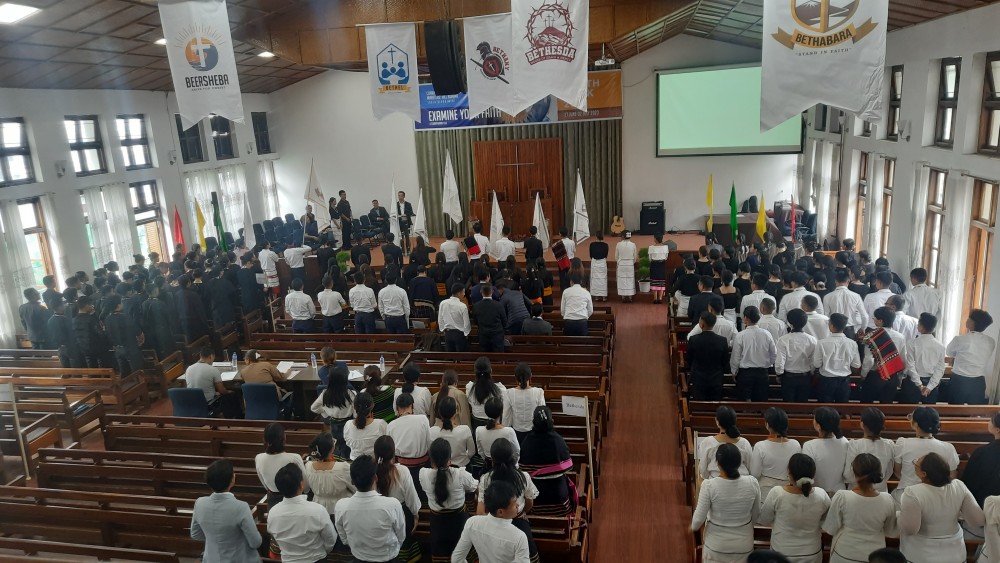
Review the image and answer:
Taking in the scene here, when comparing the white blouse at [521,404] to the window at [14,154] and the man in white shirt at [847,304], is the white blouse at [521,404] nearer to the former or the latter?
the man in white shirt at [847,304]

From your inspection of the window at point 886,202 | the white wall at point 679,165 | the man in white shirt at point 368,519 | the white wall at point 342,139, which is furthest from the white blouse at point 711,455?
the white wall at point 342,139

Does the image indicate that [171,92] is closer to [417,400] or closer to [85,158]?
[85,158]

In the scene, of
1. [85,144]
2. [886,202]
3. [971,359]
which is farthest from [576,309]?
[85,144]

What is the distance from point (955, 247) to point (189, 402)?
346 inches

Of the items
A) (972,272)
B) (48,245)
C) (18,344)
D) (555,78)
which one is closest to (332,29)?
(555,78)

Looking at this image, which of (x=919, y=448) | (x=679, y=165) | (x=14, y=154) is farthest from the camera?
(x=679, y=165)

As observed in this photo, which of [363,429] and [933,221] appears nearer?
[363,429]

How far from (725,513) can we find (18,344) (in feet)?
38.1

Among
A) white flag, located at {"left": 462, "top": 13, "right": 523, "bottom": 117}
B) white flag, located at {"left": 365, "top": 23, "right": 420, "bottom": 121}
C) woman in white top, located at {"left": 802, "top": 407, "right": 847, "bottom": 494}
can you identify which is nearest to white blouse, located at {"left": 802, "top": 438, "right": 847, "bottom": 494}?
woman in white top, located at {"left": 802, "top": 407, "right": 847, "bottom": 494}

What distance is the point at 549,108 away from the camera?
14.7m

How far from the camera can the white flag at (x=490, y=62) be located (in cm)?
764

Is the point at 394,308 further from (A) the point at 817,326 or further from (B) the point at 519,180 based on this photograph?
(B) the point at 519,180

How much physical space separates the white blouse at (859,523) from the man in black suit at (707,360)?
9.00 ft

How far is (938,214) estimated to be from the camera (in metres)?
8.55
